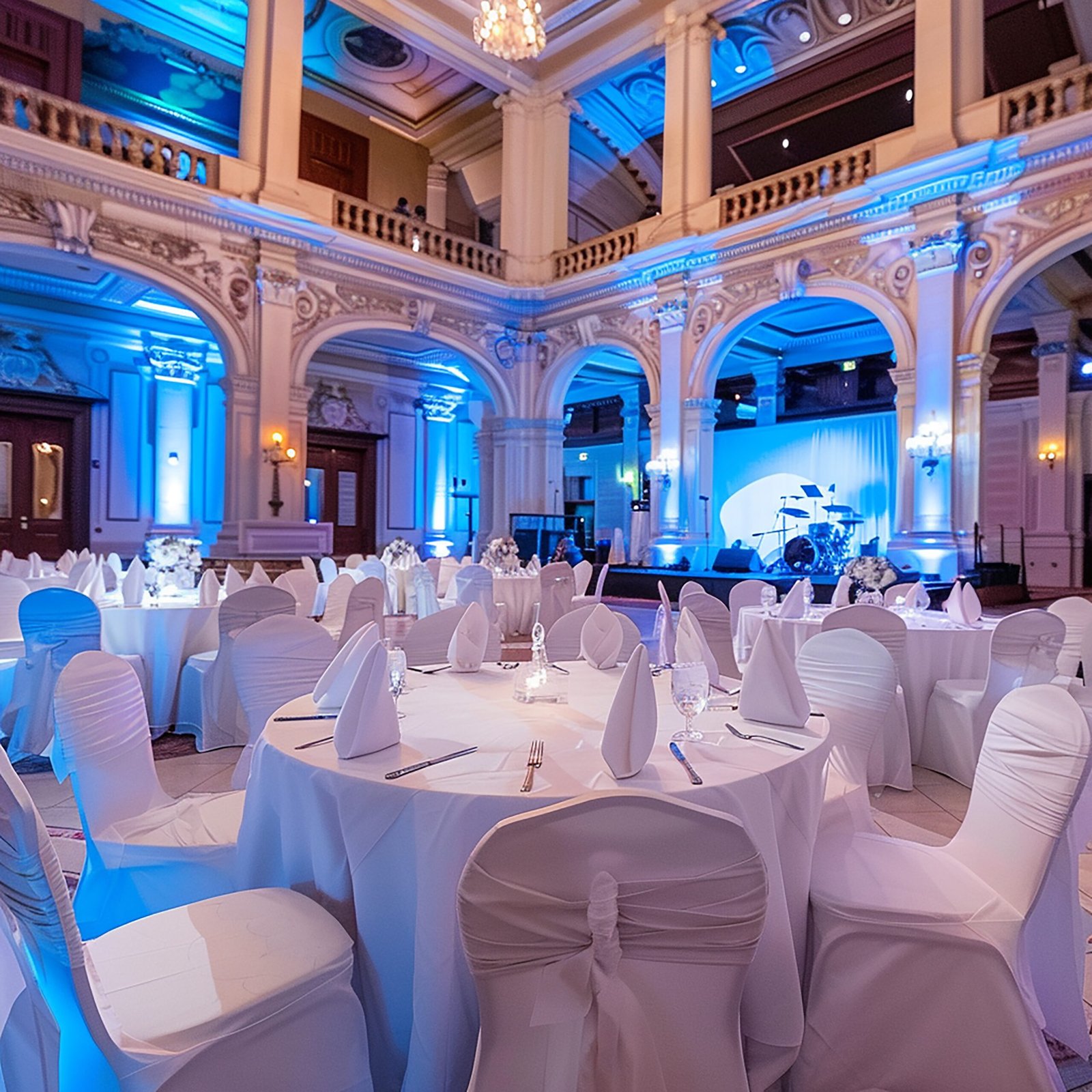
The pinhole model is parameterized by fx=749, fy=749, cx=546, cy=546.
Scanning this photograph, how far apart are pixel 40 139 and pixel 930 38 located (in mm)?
9795

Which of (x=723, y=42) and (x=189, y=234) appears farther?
(x=723, y=42)

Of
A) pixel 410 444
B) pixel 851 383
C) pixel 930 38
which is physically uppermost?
pixel 930 38

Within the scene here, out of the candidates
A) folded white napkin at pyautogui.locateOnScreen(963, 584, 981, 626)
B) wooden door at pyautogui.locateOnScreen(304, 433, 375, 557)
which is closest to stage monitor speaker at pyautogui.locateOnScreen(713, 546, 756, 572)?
wooden door at pyautogui.locateOnScreen(304, 433, 375, 557)

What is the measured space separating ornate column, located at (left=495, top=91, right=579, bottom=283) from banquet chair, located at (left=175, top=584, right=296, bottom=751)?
386 inches

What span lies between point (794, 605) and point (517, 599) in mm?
3715

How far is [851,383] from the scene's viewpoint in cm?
1514

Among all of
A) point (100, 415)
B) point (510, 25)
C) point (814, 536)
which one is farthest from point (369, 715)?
point (814, 536)

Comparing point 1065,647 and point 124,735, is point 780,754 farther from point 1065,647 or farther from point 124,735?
point 1065,647

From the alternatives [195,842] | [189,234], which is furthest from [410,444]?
[195,842]

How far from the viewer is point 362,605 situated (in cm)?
454

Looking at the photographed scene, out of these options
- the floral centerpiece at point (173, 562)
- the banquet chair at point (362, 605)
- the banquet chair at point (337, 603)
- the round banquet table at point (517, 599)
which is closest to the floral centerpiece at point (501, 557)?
the round banquet table at point (517, 599)

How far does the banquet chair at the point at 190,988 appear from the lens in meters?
1.04

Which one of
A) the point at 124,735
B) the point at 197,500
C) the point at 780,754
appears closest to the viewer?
the point at 780,754

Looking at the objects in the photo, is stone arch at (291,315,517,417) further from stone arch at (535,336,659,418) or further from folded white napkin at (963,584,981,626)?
folded white napkin at (963,584,981,626)
